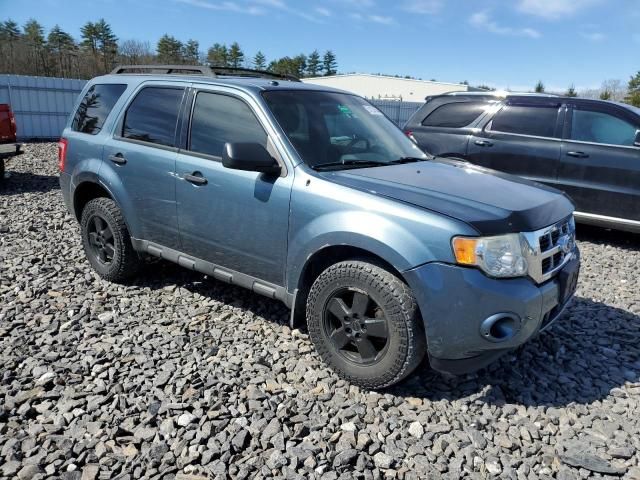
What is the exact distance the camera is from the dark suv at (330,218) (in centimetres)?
264

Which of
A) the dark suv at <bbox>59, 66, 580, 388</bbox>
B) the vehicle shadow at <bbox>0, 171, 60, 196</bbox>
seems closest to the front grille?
the dark suv at <bbox>59, 66, 580, 388</bbox>

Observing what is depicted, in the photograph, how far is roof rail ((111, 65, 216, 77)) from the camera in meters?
4.13

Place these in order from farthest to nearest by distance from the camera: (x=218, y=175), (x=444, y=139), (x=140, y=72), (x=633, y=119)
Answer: (x=444, y=139) < (x=633, y=119) < (x=140, y=72) < (x=218, y=175)

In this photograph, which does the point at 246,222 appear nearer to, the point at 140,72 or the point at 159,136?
the point at 159,136

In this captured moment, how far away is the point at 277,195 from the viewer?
127 inches

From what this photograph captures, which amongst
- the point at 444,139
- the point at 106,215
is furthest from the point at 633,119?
the point at 106,215

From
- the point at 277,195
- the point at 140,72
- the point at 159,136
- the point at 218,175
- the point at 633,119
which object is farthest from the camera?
the point at 633,119

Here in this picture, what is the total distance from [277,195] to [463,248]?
1264 millimetres

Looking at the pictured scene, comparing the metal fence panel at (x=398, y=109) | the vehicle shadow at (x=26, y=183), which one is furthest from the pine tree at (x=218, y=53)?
the vehicle shadow at (x=26, y=183)

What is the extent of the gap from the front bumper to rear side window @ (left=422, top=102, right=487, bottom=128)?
16.2ft

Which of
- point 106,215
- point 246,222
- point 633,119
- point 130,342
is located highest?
point 633,119

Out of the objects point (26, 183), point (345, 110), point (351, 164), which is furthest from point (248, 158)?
point (26, 183)

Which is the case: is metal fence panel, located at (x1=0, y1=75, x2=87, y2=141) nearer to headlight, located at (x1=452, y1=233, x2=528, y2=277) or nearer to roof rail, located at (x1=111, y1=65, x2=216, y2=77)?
roof rail, located at (x1=111, y1=65, x2=216, y2=77)

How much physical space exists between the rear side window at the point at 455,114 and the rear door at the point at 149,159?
4600mm
